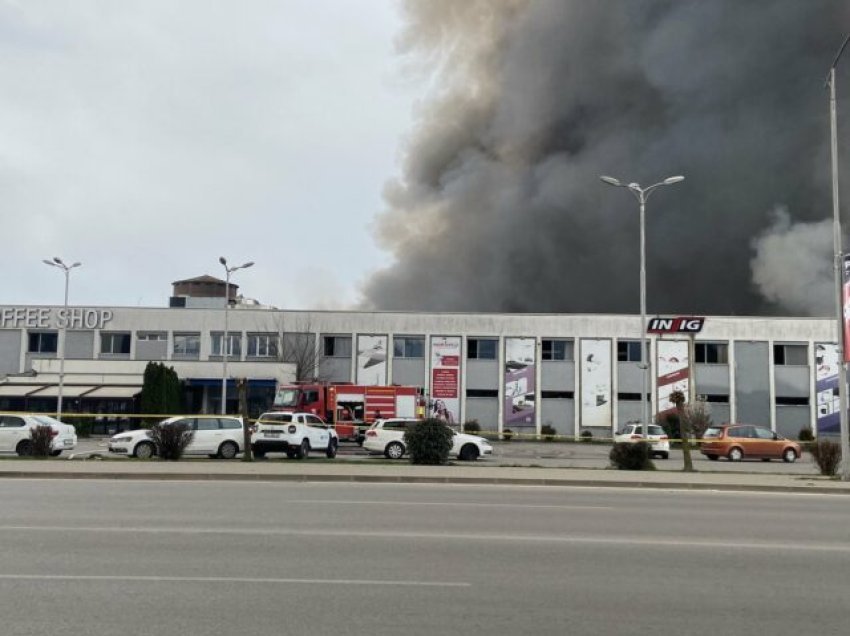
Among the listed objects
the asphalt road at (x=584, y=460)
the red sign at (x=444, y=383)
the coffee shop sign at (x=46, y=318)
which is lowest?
the asphalt road at (x=584, y=460)

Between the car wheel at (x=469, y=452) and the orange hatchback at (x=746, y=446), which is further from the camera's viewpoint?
the orange hatchback at (x=746, y=446)

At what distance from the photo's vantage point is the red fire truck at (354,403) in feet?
126

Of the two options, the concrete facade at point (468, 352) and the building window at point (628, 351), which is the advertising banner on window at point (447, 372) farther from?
the building window at point (628, 351)

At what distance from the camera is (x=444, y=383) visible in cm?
6166

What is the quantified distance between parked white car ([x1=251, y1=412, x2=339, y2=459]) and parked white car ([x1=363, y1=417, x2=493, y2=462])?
1.55 meters

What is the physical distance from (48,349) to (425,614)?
63.3m

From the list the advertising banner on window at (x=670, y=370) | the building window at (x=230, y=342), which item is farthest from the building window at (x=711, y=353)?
the building window at (x=230, y=342)

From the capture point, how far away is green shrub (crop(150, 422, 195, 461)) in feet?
76.9

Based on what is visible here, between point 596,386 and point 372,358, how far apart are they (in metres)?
17.4

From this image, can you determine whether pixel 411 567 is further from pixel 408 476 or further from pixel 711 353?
pixel 711 353

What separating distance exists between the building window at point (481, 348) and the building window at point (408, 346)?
12.1ft

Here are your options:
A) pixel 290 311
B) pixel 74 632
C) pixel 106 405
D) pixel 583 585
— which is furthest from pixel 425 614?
pixel 290 311

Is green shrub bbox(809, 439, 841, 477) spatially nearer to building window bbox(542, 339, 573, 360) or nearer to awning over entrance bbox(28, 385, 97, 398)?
building window bbox(542, 339, 573, 360)

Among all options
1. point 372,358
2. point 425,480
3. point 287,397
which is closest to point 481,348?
point 372,358
